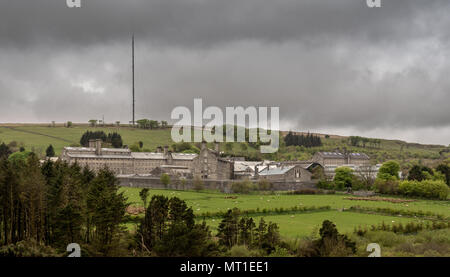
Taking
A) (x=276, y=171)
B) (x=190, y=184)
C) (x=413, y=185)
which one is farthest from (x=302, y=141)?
(x=413, y=185)

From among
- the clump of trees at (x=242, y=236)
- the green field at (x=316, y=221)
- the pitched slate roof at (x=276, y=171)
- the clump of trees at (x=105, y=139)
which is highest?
the clump of trees at (x=105, y=139)

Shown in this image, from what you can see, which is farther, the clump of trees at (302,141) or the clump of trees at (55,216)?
the clump of trees at (302,141)

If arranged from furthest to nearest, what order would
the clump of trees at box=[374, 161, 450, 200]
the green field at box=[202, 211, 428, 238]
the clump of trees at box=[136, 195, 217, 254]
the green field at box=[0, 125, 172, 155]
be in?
the green field at box=[0, 125, 172, 155] → the clump of trees at box=[374, 161, 450, 200] → the green field at box=[202, 211, 428, 238] → the clump of trees at box=[136, 195, 217, 254]

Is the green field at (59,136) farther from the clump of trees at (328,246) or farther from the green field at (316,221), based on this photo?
the clump of trees at (328,246)

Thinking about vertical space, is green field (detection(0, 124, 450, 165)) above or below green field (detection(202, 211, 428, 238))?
above

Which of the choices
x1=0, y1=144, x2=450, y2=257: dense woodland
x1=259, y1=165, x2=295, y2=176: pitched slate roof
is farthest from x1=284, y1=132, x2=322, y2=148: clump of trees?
→ x1=0, y1=144, x2=450, y2=257: dense woodland

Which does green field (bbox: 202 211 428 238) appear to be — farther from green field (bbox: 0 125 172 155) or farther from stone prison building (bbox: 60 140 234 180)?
green field (bbox: 0 125 172 155)

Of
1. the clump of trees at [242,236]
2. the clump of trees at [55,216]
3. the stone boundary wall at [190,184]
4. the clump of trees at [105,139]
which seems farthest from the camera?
the clump of trees at [105,139]

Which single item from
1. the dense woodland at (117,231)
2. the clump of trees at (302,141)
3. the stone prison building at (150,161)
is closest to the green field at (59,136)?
the stone prison building at (150,161)

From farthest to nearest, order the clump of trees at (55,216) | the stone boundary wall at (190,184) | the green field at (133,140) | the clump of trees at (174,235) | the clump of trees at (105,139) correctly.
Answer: the green field at (133,140), the clump of trees at (105,139), the stone boundary wall at (190,184), the clump of trees at (55,216), the clump of trees at (174,235)

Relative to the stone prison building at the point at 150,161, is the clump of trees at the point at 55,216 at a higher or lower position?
lower

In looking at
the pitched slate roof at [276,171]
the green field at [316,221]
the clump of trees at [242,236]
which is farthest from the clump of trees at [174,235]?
the pitched slate roof at [276,171]

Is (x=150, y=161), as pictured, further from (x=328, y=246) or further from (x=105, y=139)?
(x=328, y=246)

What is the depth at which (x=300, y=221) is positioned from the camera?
41.8 m
